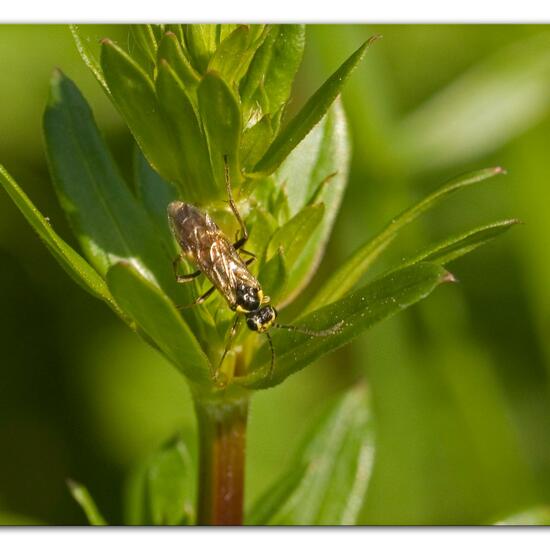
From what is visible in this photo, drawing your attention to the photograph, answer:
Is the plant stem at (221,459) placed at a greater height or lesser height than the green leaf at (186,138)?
lesser

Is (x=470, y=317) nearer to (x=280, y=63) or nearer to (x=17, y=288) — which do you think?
(x=17, y=288)

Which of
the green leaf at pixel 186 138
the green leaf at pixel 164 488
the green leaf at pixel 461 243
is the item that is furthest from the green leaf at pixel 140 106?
the green leaf at pixel 164 488

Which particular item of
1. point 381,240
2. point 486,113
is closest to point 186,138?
point 381,240

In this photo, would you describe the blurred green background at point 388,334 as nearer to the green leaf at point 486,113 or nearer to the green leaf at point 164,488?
the green leaf at point 486,113

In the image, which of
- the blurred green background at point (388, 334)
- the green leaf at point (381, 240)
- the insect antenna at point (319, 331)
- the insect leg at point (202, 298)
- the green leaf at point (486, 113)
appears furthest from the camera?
the green leaf at point (486, 113)
